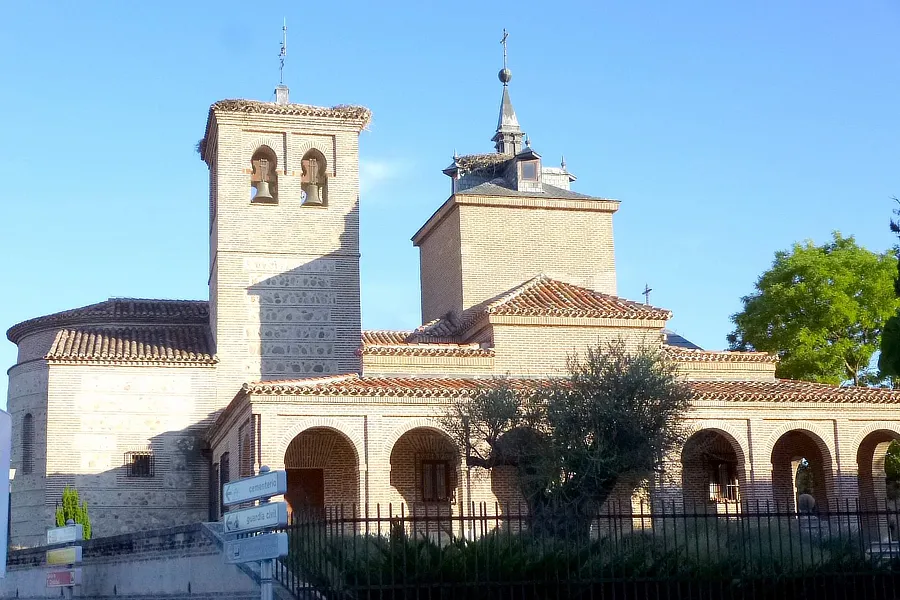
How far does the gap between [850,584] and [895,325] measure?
13.5 feet

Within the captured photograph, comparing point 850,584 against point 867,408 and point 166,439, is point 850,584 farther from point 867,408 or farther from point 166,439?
point 166,439

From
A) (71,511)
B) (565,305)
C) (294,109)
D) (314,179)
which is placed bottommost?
(71,511)

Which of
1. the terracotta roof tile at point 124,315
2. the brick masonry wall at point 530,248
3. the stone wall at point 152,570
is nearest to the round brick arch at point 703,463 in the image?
the brick masonry wall at point 530,248

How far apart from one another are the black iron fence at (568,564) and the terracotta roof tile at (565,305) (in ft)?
35.8

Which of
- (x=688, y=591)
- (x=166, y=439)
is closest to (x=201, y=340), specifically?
(x=166, y=439)

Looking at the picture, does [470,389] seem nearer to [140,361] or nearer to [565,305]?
[565,305]

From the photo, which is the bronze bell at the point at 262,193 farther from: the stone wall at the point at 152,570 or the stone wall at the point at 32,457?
the stone wall at the point at 152,570

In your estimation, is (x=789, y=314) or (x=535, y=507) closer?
(x=535, y=507)

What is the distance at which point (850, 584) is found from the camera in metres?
14.9

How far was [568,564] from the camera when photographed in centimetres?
1375

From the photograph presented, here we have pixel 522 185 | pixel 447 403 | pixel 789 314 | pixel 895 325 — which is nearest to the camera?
pixel 895 325

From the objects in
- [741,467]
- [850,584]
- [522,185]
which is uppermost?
[522,185]

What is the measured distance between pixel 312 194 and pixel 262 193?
51.6 inches

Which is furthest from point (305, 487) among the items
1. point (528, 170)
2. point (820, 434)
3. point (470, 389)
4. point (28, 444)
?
point (528, 170)
